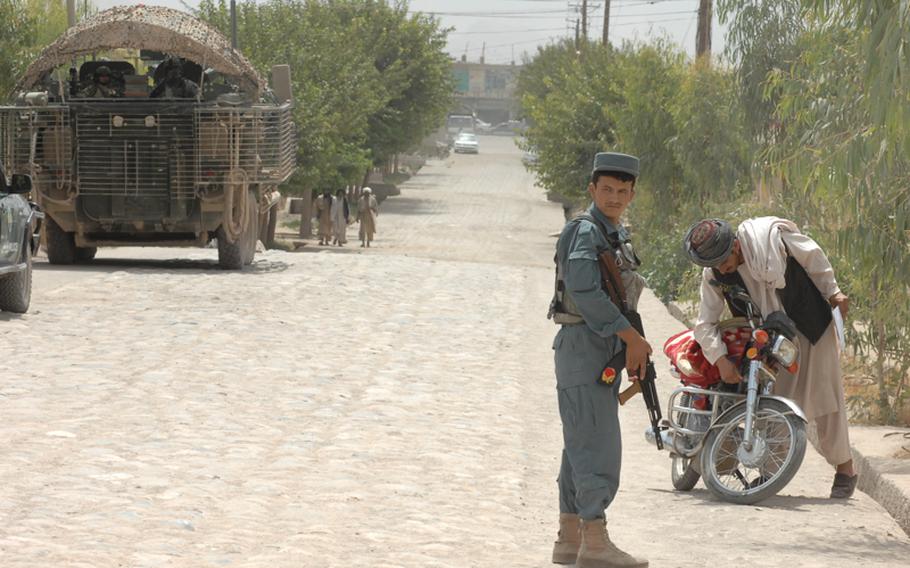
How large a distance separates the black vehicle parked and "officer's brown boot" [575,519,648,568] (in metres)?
9.31

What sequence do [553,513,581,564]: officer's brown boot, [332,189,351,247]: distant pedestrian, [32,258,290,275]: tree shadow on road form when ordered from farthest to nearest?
[332,189,351,247]: distant pedestrian < [32,258,290,275]: tree shadow on road < [553,513,581,564]: officer's brown boot

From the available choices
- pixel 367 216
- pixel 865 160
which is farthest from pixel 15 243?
pixel 367 216

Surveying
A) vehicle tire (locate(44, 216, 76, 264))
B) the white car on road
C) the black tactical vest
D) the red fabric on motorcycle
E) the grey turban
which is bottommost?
the white car on road

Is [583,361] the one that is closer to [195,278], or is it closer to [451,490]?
[451,490]

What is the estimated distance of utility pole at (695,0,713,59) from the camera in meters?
33.9

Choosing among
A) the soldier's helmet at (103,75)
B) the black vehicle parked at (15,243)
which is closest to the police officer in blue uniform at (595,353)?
the black vehicle parked at (15,243)

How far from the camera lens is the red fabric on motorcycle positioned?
843cm

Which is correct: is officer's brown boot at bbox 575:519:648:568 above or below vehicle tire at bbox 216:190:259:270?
above

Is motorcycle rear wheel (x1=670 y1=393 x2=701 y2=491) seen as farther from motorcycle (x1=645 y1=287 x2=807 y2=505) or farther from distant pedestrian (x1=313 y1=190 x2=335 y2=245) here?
distant pedestrian (x1=313 y1=190 x2=335 y2=245)

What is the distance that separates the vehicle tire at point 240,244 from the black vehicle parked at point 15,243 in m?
6.35

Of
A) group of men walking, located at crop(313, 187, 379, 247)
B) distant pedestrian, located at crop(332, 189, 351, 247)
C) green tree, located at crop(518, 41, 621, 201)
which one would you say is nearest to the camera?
group of men walking, located at crop(313, 187, 379, 247)

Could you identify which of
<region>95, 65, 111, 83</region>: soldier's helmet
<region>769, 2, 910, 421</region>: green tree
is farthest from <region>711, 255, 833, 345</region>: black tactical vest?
<region>95, 65, 111, 83</region>: soldier's helmet

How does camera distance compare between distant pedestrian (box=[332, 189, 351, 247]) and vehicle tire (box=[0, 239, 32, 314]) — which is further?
distant pedestrian (box=[332, 189, 351, 247])

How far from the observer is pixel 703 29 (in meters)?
34.7
